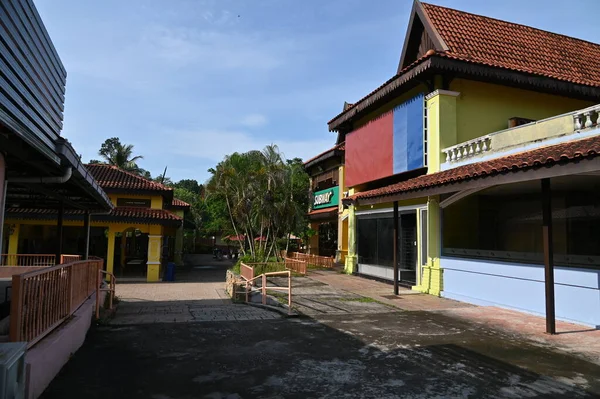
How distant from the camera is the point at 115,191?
21.8 m

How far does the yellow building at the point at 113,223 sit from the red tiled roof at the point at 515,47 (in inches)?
585

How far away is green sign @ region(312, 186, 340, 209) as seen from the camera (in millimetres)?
24328

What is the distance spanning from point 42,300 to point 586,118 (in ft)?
34.3

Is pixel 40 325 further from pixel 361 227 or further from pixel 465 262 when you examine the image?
pixel 361 227

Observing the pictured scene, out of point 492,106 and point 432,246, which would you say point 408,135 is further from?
point 432,246

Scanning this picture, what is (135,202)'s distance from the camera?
22422 mm

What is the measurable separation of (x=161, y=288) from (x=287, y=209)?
256 inches

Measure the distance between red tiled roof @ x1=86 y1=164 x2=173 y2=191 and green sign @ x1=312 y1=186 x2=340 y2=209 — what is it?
29.6 feet

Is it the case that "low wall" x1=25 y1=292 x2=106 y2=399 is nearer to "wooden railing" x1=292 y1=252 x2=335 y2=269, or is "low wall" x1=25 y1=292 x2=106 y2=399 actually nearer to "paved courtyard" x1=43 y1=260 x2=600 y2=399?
"paved courtyard" x1=43 y1=260 x2=600 y2=399

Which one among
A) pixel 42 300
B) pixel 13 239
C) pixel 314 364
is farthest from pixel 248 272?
pixel 13 239

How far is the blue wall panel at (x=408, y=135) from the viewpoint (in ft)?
45.3

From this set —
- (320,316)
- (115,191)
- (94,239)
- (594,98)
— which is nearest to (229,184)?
(115,191)

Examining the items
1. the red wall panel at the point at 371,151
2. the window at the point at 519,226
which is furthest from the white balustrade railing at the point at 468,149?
the red wall panel at the point at 371,151

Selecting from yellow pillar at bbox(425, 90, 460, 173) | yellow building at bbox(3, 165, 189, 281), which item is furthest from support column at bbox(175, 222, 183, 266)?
yellow pillar at bbox(425, 90, 460, 173)
